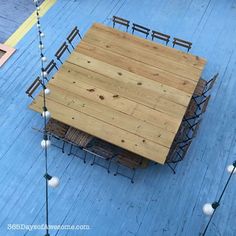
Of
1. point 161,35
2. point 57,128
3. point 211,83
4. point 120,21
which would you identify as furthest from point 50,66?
point 211,83

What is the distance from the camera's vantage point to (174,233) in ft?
17.4

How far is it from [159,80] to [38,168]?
8.38 feet

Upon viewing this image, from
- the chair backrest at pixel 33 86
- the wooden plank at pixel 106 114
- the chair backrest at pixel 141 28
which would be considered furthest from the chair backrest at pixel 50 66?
the chair backrest at pixel 141 28

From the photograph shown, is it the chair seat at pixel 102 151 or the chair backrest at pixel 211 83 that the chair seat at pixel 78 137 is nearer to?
the chair seat at pixel 102 151

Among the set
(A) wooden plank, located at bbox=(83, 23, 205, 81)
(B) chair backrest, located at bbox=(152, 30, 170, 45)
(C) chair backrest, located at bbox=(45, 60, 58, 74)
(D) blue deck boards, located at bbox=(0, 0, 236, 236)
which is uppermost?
(B) chair backrest, located at bbox=(152, 30, 170, 45)

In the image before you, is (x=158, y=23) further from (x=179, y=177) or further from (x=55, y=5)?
(x=179, y=177)

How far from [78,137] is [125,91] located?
3.63 feet

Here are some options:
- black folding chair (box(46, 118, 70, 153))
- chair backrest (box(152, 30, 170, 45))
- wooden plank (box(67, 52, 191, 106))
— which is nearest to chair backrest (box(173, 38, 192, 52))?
chair backrest (box(152, 30, 170, 45))

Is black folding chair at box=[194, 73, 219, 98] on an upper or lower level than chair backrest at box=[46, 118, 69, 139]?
upper

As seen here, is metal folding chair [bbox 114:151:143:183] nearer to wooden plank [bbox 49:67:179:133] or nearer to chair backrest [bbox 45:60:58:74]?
wooden plank [bbox 49:67:179:133]

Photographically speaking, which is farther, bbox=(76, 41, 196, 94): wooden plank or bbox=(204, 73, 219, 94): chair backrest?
bbox=(204, 73, 219, 94): chair backrest

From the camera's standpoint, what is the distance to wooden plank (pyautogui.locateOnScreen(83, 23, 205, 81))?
6.31 meters

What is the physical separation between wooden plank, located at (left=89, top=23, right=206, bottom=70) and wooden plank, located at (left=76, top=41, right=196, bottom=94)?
16.3 inches

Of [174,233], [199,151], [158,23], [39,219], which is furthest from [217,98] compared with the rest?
[39,219]
